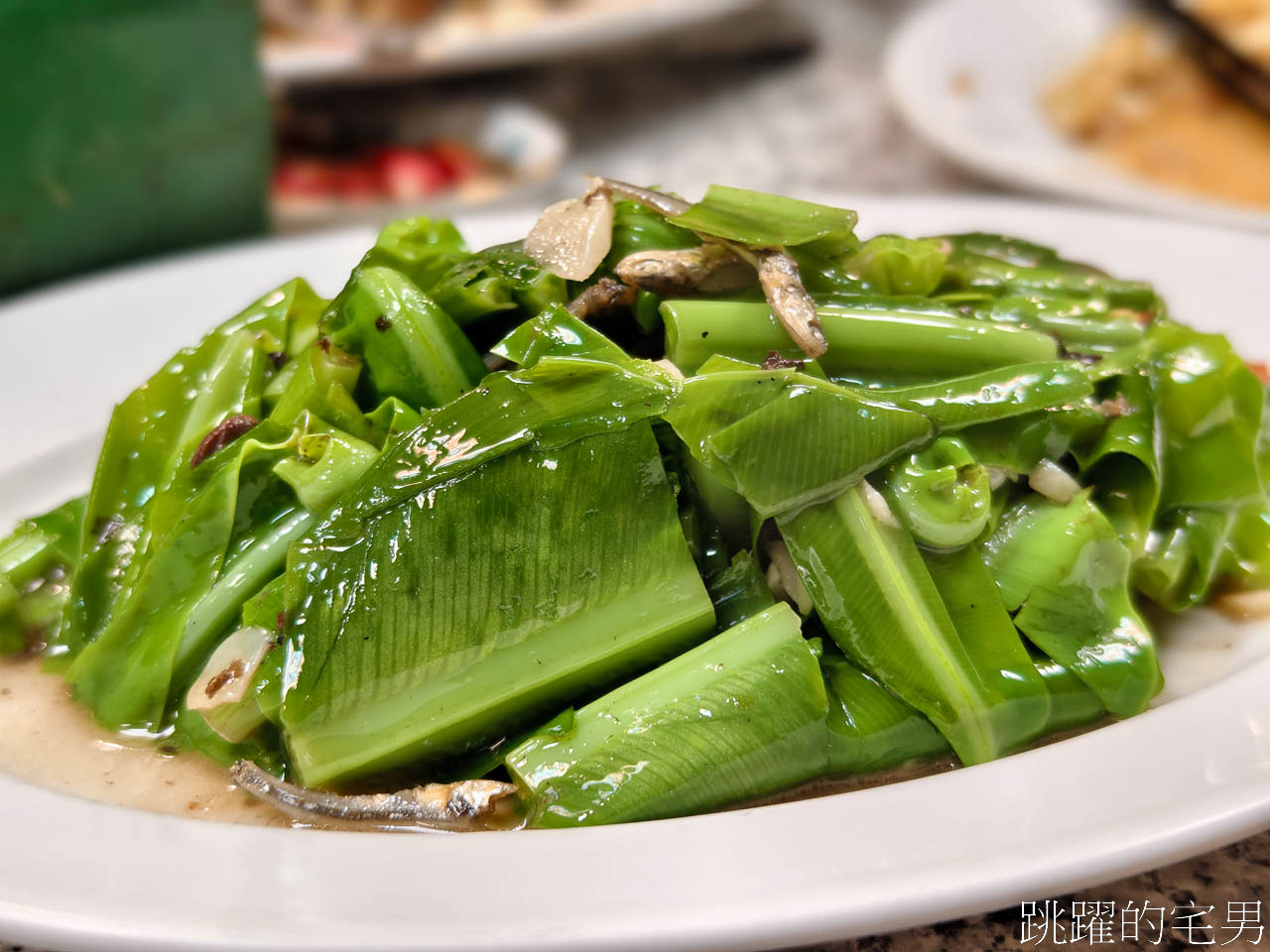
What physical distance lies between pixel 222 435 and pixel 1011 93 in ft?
12.7

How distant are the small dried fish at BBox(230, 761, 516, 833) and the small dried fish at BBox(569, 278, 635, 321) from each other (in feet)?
2.39

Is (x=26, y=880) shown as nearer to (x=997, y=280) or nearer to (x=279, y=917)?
(x=279, y=917)

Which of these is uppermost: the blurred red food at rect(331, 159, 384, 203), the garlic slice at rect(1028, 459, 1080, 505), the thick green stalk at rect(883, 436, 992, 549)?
the thick green stalk at rect(883, 436, 992, 549)

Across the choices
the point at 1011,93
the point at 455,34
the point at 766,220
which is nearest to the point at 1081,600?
the point at 766,220

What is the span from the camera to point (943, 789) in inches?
47.9

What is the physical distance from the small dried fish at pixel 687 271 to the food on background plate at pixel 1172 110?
3.09 metres

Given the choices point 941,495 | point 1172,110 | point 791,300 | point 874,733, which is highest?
point 791,300

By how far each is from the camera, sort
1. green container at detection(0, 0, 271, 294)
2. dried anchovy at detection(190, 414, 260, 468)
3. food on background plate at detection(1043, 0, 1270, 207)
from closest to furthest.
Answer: dried anchovy at detection(190, 414, 260, 468) < green container at detection(0, 0, 271, 294) < food on background plate at detection(1043, 0, 1270, 207)

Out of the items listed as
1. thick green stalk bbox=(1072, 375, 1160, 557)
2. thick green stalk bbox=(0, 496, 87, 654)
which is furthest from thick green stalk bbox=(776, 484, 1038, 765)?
thick green stalk bbox=(0, 496, 87, 654)

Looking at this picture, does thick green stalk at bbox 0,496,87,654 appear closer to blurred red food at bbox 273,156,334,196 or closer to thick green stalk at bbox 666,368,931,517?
thick green stalk at bbox 666,368,931,517

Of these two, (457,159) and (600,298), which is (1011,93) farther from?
(600,298)

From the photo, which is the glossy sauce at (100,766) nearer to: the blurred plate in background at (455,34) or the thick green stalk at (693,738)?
the thick green stalk at (693,738)

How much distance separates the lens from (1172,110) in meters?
4.70

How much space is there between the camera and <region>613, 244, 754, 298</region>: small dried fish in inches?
64.5
